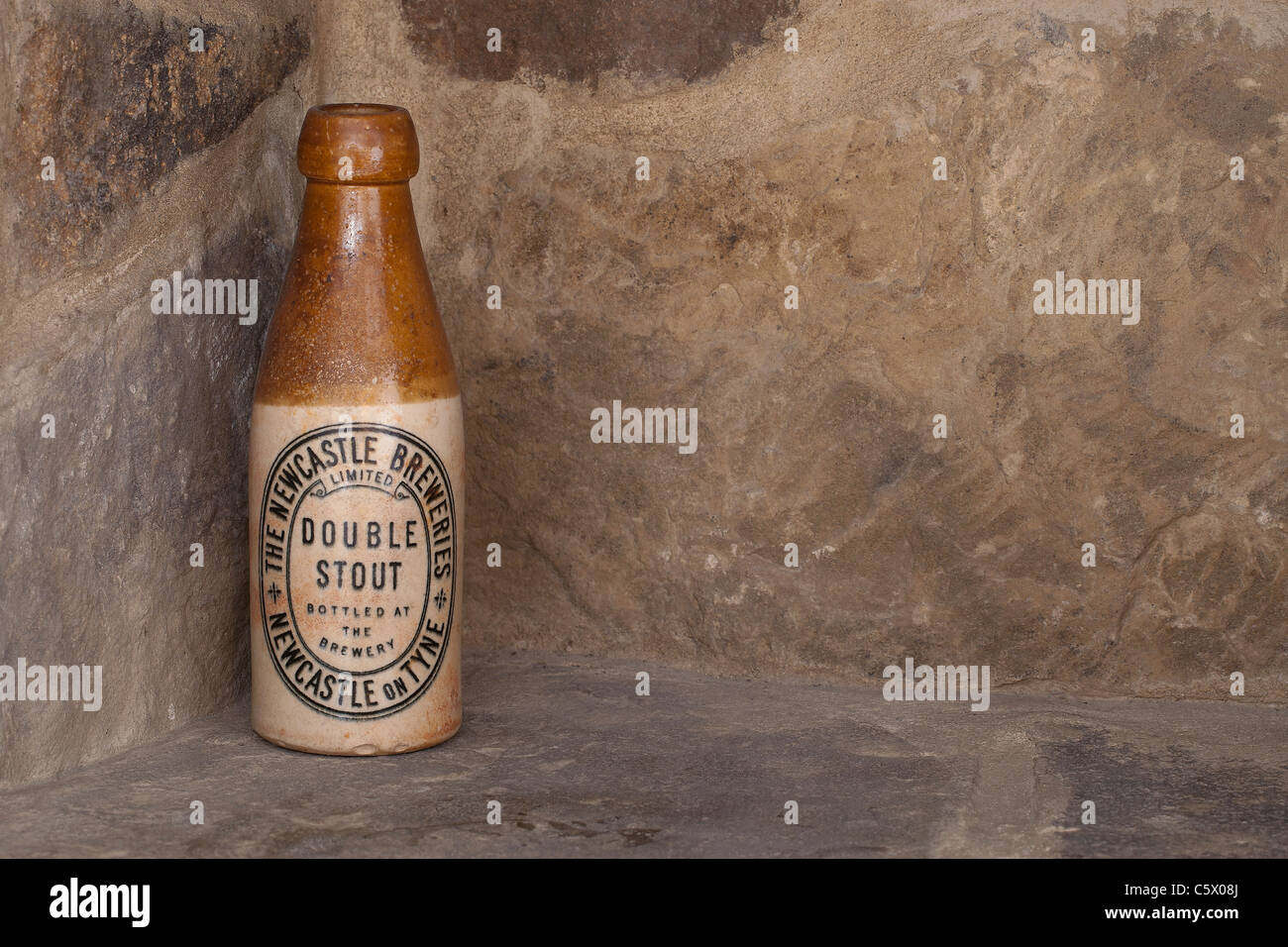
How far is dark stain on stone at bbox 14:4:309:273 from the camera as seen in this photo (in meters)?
1.24

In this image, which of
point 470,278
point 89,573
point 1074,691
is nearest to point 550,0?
point 470,278

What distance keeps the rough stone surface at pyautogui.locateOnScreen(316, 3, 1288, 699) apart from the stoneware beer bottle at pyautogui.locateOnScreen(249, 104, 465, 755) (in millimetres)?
206

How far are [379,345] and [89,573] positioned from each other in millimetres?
295

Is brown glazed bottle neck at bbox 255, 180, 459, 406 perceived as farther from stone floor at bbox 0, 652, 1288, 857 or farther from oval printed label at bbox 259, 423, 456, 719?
stone floor at bbox 0, 652, 1288, 857

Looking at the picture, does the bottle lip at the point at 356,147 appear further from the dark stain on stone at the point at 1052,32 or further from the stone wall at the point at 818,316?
the dark stain on stone at the point at 1052,32

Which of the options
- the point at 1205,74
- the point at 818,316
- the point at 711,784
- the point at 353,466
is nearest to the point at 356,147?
the point at 353,466

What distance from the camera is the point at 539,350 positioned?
1578 millimetres

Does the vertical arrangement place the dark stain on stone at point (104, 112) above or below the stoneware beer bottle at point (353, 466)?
above

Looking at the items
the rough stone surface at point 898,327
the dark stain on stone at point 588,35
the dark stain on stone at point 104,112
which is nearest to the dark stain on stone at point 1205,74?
the rough stone surface at point 898,327

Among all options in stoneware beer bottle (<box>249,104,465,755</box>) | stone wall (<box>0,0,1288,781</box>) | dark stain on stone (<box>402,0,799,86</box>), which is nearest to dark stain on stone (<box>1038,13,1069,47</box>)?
stone wall (<box>0,0,1288,781</box>)

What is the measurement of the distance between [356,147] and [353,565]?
345 millimetres

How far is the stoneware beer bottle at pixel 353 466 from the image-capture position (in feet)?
4.40

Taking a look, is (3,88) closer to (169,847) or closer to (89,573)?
(89,573)

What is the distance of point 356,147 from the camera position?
1.34 meters
